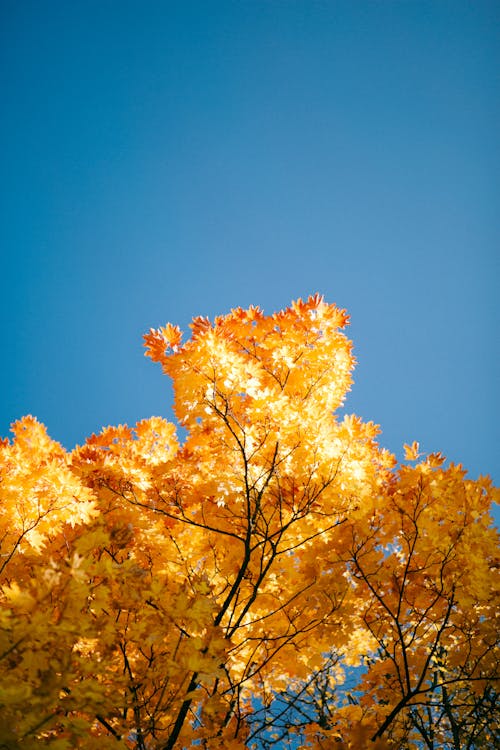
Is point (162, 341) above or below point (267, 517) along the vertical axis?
above

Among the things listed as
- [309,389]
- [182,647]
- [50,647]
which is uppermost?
[309,389]

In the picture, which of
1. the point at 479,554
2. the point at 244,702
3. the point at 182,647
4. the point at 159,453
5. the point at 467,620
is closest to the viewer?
the point at 182,647

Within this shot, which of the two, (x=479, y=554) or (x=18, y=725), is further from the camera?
(x=479, y=554)

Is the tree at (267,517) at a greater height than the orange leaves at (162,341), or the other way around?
the orange leaves at (162,341)

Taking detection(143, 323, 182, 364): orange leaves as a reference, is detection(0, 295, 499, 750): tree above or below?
below

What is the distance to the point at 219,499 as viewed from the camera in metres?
3.48

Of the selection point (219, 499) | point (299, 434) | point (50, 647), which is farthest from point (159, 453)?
point (50, 647)

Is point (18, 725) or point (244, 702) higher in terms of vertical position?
point (244, 702)

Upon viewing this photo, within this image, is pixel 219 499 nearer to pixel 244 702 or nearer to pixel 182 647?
pixel 182 647

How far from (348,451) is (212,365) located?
140 cm

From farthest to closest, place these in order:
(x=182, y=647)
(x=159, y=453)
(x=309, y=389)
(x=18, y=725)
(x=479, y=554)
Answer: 1. (x=159, y=453)
2. (x=309, y=389)
3. (x=479, y=554)
4. (x=182, y=647)
5. (x=18, y=725)

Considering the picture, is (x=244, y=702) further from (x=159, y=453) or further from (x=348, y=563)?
(x=159, y=453)

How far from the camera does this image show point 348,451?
3543mm

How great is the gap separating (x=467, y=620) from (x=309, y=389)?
2533mm
